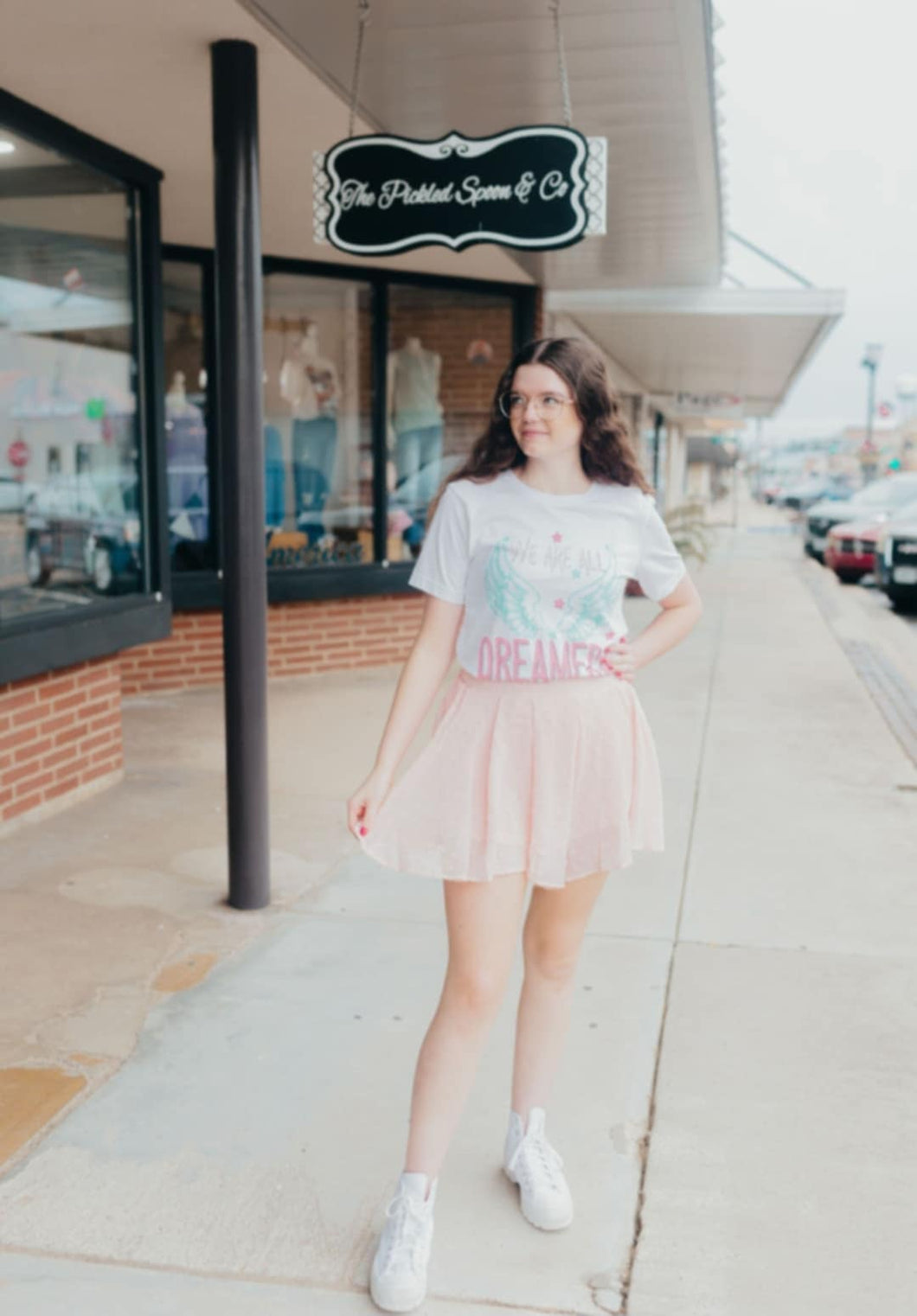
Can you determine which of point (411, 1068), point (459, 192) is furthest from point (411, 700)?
point (459, 192)

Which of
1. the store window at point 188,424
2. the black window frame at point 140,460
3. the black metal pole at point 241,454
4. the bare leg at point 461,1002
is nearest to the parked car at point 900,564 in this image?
Result: the store window at point 188,424

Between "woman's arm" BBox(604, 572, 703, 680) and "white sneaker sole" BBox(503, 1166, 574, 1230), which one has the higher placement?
"woman's arm" BBox(604, 572, 703, 680)

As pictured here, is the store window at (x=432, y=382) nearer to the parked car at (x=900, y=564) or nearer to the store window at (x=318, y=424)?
the store window at (x=318, y=424)

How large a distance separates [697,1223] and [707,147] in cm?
526

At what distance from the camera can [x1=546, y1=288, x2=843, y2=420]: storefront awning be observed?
10695mm

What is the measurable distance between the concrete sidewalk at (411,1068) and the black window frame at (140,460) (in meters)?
0.76

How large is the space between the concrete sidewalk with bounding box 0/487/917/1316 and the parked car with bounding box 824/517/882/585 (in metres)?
12.9

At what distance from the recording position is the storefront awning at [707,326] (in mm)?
10695

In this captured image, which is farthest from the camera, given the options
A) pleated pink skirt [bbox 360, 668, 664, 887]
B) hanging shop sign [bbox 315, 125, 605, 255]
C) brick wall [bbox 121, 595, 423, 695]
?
brick wall [bbox 121, 595, 423, 695]

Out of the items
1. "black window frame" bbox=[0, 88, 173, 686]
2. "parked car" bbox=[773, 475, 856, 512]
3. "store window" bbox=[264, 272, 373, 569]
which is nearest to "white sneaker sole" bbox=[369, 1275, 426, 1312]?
"black window frame" bbox=[0, 88, 173, 686]

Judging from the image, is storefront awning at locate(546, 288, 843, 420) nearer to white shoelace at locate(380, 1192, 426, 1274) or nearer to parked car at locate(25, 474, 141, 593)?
parked car at locate(25, 474, 141, 593)

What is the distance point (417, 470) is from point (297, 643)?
1673mm

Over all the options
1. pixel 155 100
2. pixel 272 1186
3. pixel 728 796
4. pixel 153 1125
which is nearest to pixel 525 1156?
pixel 272 1186

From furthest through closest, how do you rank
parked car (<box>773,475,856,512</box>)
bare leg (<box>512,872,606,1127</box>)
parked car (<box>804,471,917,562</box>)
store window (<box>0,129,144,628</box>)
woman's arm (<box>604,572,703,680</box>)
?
parked car (<box>773,475,856,512</box>) < parked car (<box>804,471,917,562</box>) < store window (<box>0,129,144,628</box>) < woman's arm (<box>604,572,703,680</box>) < bare leg (<box>512,872,606,1127</box>)
